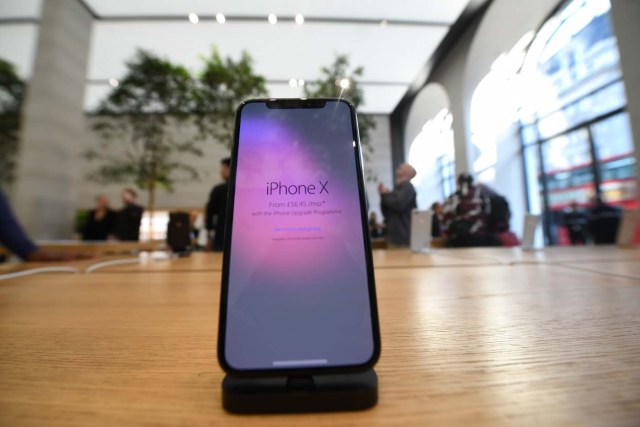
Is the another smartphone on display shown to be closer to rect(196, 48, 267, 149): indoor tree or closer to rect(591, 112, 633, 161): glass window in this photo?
rect(196, 48, 267, 149): indoor tree

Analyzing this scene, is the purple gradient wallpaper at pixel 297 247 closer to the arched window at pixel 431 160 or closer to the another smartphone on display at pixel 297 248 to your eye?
the another smartphone on display at pixel 297 248

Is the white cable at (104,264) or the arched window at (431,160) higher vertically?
the arched window at (431,160)

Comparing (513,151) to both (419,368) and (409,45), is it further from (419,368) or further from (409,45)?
(419,368)

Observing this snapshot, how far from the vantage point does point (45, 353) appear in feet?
0.54

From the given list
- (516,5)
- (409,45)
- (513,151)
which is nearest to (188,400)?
(516,5)

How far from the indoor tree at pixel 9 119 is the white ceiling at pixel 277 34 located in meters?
0.13

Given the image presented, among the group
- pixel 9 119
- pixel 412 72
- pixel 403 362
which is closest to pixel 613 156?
pixel 412 72

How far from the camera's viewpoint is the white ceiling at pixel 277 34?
2.73 meters

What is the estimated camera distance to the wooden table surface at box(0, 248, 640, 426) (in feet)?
0.33

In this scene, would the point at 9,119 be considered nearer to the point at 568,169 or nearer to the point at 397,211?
the point at 397,211

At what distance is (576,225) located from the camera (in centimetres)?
290

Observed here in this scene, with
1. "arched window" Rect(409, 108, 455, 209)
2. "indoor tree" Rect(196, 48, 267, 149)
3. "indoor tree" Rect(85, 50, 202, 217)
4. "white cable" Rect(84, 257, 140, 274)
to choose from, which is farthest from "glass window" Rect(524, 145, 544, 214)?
"white cable" Rect(84, 257, 140, 274)

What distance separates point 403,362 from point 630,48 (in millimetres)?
1149

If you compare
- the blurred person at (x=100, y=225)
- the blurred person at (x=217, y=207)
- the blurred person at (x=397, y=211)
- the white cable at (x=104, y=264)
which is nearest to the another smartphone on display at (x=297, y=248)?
the white cable at (x=104, y=264)
